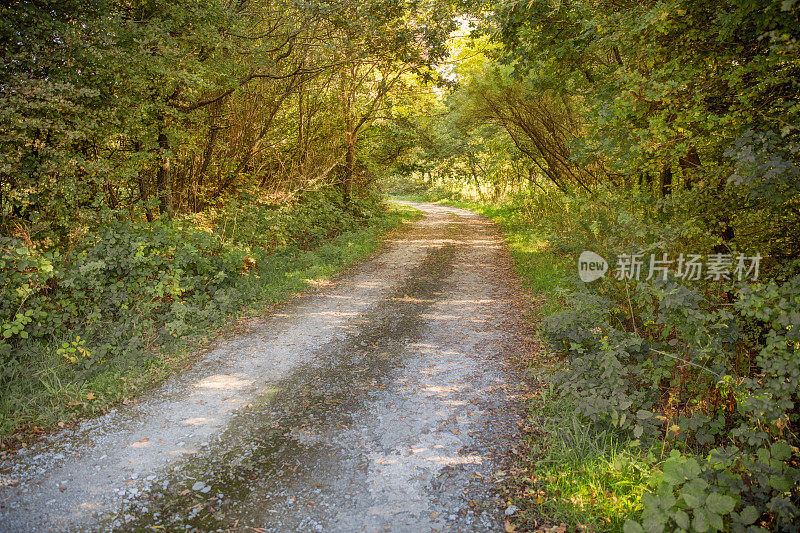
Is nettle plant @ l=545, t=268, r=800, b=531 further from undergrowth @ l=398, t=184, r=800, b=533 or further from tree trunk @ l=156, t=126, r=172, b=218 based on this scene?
tree trunk @ l=156, t=126, r=172, b=218

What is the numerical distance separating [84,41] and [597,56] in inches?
315

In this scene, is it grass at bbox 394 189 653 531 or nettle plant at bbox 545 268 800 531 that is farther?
grass at bbox 394 189 653 531

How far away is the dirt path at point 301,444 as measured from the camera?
3.02 meters

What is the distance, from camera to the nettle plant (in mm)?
2660

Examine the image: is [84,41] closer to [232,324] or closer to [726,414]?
[232,324]

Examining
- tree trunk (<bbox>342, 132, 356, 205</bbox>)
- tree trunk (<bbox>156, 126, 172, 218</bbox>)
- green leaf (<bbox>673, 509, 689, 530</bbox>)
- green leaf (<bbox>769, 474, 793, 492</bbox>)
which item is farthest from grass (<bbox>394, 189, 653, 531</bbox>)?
tree trunk (<bbox>342, 132, 356, 205</bbox>)

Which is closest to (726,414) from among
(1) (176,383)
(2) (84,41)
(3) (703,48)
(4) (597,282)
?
(4) (597,282)

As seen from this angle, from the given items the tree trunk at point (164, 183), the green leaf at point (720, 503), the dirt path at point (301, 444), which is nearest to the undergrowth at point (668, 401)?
the green leaf at point (720, 503)

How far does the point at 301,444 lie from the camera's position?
149 inches

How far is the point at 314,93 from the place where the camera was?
12.9m

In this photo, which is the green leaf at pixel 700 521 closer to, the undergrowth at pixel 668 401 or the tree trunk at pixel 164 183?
the undergrowth at pixel 668 401

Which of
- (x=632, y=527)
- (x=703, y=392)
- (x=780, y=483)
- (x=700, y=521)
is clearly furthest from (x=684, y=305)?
(x=632, y=527)

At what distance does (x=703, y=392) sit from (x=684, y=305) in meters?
0.92

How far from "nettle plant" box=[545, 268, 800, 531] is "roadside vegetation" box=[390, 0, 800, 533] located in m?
0.01
